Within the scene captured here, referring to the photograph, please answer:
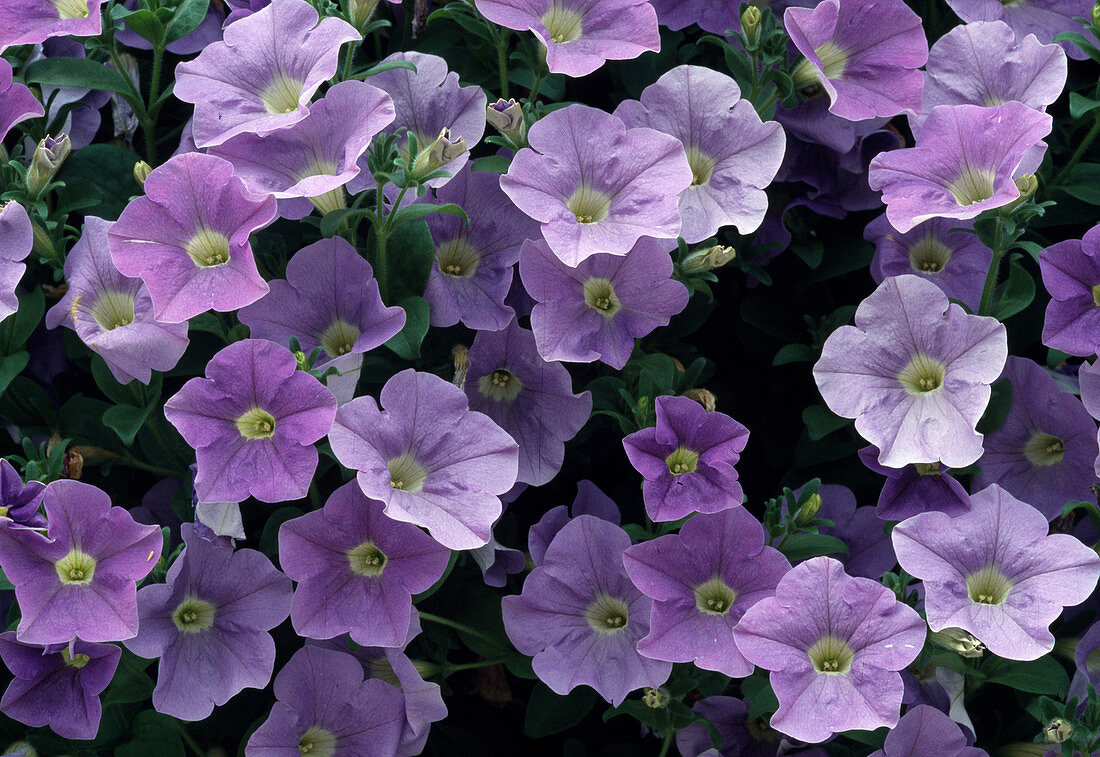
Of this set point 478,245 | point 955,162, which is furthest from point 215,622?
point 955,162

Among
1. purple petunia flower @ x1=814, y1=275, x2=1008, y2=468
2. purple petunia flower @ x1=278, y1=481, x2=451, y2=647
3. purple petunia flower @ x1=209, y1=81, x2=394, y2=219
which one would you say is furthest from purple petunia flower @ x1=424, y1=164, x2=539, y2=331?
purple petunia flower @ x1=814, y1=275, x2=1008, y2=468

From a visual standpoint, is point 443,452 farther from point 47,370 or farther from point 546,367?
point 47,370

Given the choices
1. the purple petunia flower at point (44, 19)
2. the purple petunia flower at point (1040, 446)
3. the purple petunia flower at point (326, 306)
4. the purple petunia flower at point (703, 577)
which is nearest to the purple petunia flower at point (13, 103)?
the purple petunia flower at point (44, 19)

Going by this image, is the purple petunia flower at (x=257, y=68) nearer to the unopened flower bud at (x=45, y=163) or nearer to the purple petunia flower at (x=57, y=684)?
the unopened flower bud at (x=45, y=163)

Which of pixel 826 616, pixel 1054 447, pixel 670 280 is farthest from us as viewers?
pixel 1054 447

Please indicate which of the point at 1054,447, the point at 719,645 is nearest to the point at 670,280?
the point at 719,645

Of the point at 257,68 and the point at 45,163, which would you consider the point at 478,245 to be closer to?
the point at 257,68

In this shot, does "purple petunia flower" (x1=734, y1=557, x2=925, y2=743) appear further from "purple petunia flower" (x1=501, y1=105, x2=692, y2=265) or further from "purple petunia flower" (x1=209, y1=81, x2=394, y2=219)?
"purple petunia flower" (x1=209, y1=81, x2=394, y2=219)
